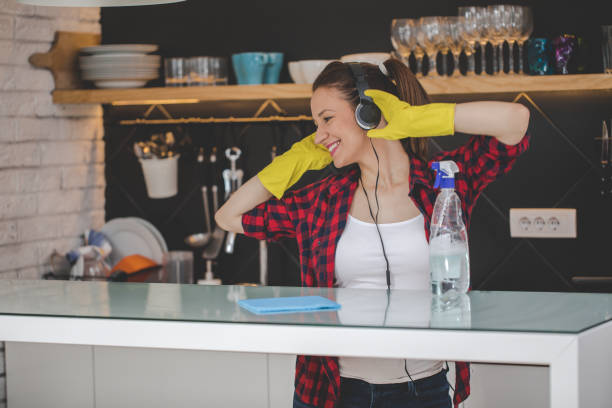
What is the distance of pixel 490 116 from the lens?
1543 millimetres

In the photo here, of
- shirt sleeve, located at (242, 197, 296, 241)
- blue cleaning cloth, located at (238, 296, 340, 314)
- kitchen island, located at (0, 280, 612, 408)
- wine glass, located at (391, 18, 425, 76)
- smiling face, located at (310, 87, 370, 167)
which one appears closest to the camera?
kitchen island, located at (0, 280, 612, 408)

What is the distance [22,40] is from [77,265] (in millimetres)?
809

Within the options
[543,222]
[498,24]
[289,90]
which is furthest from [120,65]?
[543,222]

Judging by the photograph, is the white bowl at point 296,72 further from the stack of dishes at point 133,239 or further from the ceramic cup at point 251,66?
the stack of dishes at point 133,239

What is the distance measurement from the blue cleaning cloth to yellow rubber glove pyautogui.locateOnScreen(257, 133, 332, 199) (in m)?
0.52

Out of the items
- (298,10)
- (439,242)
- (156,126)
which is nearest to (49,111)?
(156,126)

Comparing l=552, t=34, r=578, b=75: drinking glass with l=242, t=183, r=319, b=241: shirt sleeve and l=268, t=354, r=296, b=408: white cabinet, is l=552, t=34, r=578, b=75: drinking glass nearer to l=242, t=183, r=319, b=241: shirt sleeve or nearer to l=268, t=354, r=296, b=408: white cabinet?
l=242, t=183, r=319, b=241: shirt sleeve

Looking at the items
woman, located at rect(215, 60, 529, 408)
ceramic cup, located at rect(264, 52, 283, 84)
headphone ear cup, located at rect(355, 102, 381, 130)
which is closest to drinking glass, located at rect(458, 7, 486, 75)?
ceramic cup, located at rect(264, 52, 283, 84)

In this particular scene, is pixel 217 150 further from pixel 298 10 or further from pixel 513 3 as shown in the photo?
pixel 513 3

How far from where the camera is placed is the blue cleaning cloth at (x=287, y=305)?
4.40 ft

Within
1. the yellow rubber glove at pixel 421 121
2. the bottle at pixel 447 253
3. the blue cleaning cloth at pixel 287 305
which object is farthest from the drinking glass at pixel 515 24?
the blue cleaning cloth at pixel 287 305

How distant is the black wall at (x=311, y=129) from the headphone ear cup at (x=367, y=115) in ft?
3.94

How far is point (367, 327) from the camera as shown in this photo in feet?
3.97

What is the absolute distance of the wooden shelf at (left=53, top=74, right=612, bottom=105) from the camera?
97.4 inches
